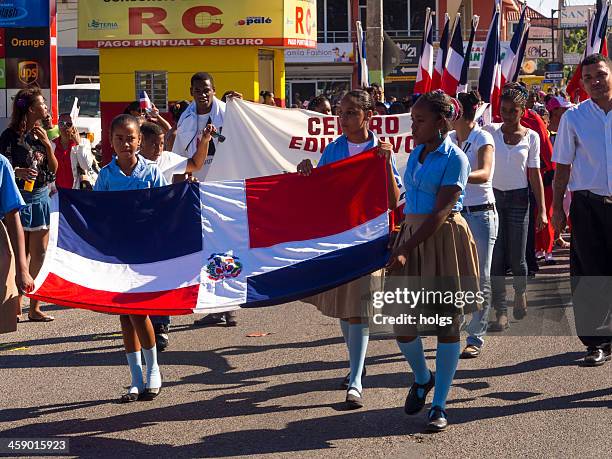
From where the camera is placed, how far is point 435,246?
6.44 metres

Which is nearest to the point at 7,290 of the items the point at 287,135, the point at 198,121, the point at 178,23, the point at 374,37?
the point at 198,121

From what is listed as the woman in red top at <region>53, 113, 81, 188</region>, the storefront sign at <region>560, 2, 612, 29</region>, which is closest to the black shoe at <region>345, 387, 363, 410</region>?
the woman in red top at <region>53, 113, 81, 188</region>

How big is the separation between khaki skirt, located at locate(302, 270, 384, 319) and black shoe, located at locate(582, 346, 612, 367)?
173cm

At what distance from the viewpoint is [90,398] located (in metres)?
7.22

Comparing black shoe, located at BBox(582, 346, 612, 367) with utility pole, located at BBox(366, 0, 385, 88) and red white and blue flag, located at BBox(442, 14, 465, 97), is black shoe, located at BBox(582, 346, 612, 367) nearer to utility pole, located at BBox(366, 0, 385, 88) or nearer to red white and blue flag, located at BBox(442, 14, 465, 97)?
red white and blue flag, located at BBox(442, 14, 465, 97)

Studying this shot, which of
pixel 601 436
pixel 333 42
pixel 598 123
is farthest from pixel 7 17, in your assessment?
pixel 333 42

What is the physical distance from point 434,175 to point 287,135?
14.9ft

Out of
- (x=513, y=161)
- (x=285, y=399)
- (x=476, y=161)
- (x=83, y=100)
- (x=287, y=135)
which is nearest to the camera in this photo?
(x=285, y=399)

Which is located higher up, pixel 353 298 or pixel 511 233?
pixel 511 233

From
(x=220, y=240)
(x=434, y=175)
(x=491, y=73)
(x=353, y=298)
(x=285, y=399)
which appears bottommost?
(x=285, y=399)

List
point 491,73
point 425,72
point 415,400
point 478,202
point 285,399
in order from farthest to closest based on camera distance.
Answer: point 425,72, point 491,73, point 478,202, point 285,399, point 415,400

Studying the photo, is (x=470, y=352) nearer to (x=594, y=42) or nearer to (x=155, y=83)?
(x=594, y=42)

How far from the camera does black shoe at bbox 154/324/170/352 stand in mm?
8781

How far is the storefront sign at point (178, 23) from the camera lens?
21.4m
